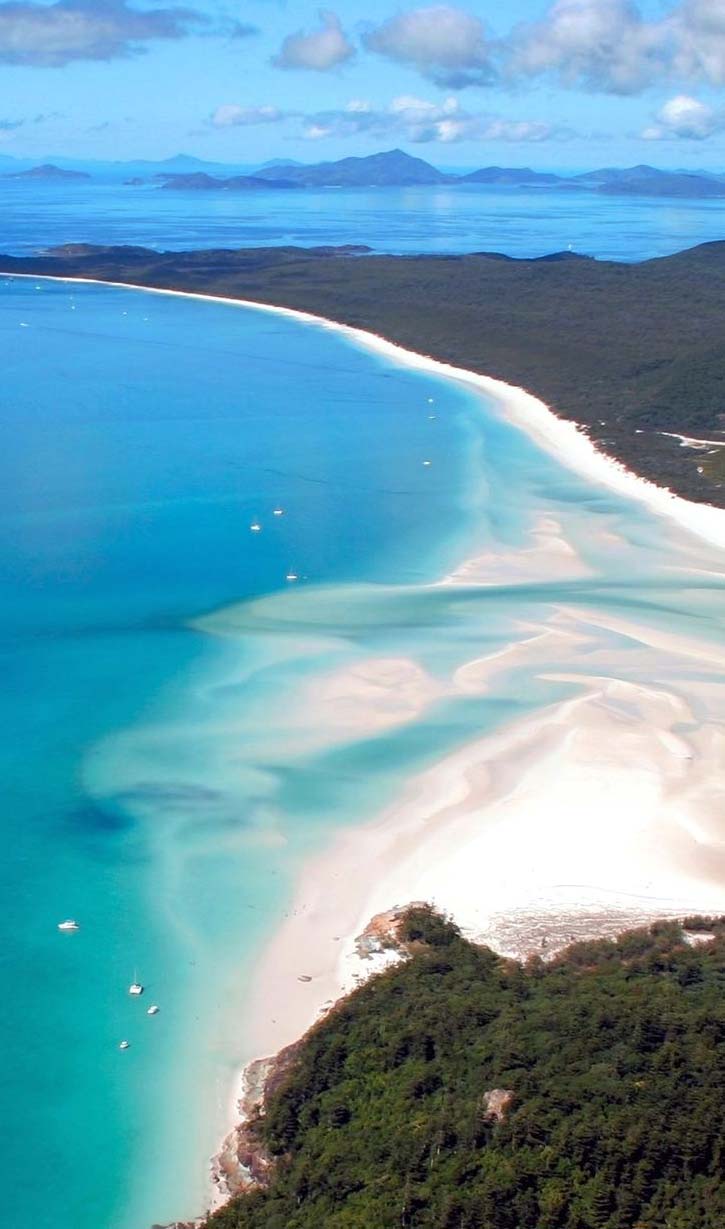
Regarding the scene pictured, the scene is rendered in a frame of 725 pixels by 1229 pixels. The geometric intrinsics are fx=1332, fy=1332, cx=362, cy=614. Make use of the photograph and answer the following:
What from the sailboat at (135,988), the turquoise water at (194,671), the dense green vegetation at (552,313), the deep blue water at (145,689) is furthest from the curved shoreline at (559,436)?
the sailboat at (135,988)

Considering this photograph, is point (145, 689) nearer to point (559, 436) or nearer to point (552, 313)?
point (559, 436)

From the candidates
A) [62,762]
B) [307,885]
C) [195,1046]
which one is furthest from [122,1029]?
[62,762]

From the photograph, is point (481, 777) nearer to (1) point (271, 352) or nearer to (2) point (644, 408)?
(2) point (644, 408)

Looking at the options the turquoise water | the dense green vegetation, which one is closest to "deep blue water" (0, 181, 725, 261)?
the dense green vegetation

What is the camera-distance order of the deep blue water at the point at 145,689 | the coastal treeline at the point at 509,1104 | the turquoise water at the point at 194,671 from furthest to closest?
1. the turquoise water at the point at 194,671
2. the deep blue water at the point at 145,689
3. the coastal treeline at the point at 509,1104

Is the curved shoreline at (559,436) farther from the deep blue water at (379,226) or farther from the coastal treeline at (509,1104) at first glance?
the deep blue water at (379,226)
